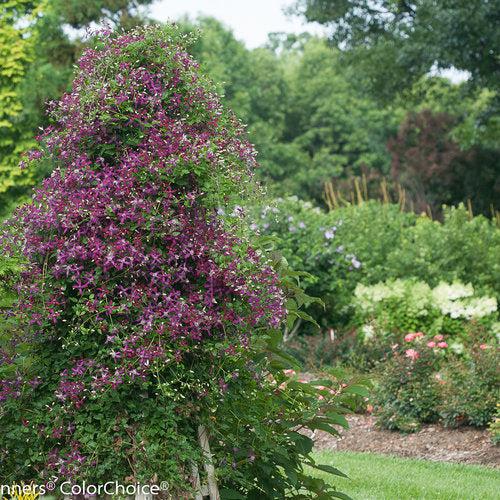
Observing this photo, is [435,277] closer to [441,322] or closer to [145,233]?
[441,322]

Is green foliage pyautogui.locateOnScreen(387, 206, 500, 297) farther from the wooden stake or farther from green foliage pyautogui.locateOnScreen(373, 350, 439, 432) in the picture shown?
the wooden stake

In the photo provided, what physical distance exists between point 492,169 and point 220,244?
23.8 metres

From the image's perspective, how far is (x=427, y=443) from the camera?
7.36 meters

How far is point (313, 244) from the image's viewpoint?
12.5m

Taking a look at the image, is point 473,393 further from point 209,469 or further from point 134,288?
point 134,288

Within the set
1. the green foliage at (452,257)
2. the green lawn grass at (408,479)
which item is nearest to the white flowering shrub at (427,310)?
the green foliage at (452,257)

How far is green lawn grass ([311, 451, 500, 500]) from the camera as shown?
18.2ft

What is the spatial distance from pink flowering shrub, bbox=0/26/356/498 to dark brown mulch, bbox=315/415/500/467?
13.0ft

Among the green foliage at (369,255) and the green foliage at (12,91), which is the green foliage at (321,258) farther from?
the green foliage at (12,91)

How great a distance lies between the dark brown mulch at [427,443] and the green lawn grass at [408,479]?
323 mm

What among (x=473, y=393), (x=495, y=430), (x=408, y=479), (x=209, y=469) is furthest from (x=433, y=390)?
(x=209, y=469)

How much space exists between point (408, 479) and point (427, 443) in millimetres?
1419

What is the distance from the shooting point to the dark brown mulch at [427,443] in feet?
22.9


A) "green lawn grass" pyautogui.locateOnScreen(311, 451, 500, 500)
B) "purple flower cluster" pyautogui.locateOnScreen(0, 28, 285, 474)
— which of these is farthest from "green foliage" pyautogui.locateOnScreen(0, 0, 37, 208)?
"purple flower cluster" pyautogui.locateOnScreen(0, 28, 285, 474)
